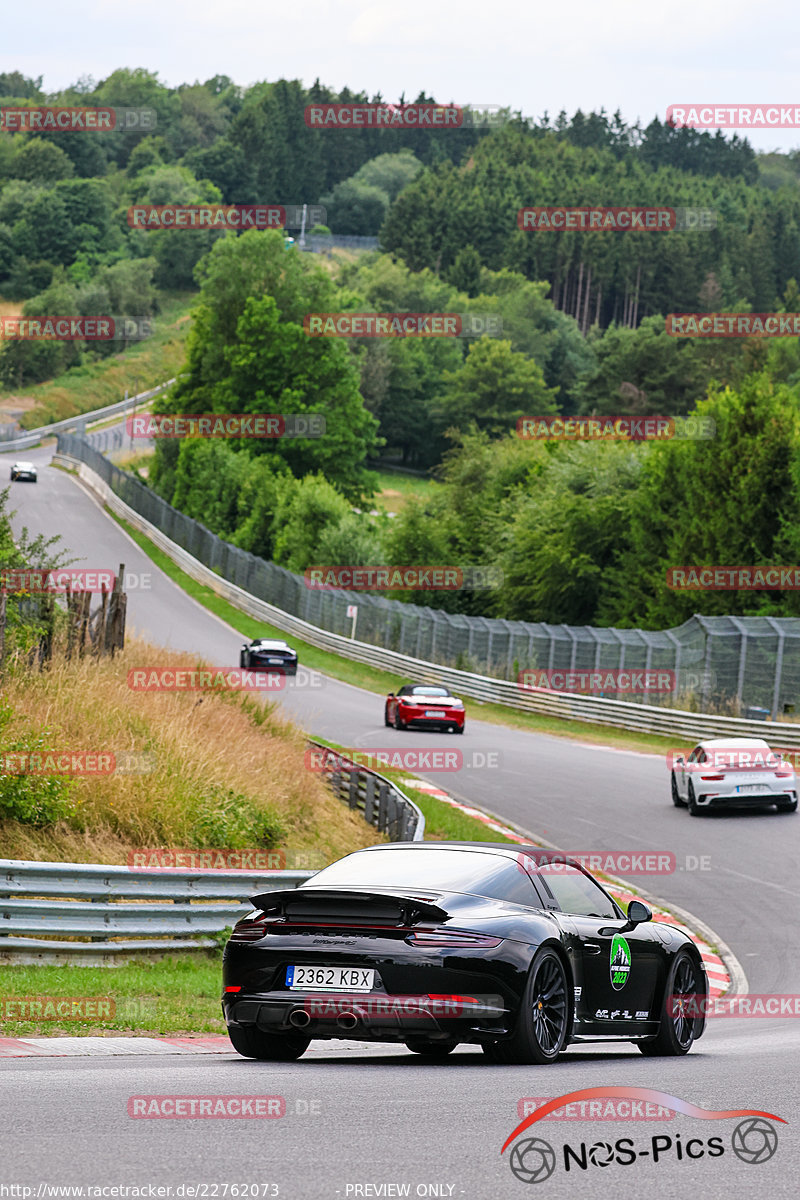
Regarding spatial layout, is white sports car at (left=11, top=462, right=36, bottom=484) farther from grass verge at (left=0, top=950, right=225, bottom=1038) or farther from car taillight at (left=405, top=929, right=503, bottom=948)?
car taillight at (left=405, top=929, right=503, bottom=948)

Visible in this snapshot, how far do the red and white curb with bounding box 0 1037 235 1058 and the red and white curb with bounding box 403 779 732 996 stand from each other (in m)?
3.60

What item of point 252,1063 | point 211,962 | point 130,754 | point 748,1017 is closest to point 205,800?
point 130,754

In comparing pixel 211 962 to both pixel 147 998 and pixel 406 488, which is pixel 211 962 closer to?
pixel 147 998

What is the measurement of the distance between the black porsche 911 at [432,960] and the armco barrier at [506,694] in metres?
25.4

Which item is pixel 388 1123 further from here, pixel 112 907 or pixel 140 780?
pixel 140 780

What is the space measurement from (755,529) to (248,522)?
32.8 m

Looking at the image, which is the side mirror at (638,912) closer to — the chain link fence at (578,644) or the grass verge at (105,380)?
the chain link fence at (578,644)

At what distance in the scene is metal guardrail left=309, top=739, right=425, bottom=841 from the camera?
65.7ft

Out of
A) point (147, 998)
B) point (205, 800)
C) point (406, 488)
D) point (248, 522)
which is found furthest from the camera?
point (406, 488)

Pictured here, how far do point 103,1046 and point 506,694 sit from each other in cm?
3592

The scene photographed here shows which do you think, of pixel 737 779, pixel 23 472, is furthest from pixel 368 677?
pixel 23 472

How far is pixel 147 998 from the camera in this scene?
11.3 m

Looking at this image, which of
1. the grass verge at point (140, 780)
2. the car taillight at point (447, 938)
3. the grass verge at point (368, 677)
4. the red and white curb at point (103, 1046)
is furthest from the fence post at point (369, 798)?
the car taillight at point (447, 938)

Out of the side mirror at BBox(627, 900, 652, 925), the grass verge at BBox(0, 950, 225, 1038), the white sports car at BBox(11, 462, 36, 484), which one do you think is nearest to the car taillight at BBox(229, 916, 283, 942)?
the grass verge at BBox(0, 950, 225, 1038)
